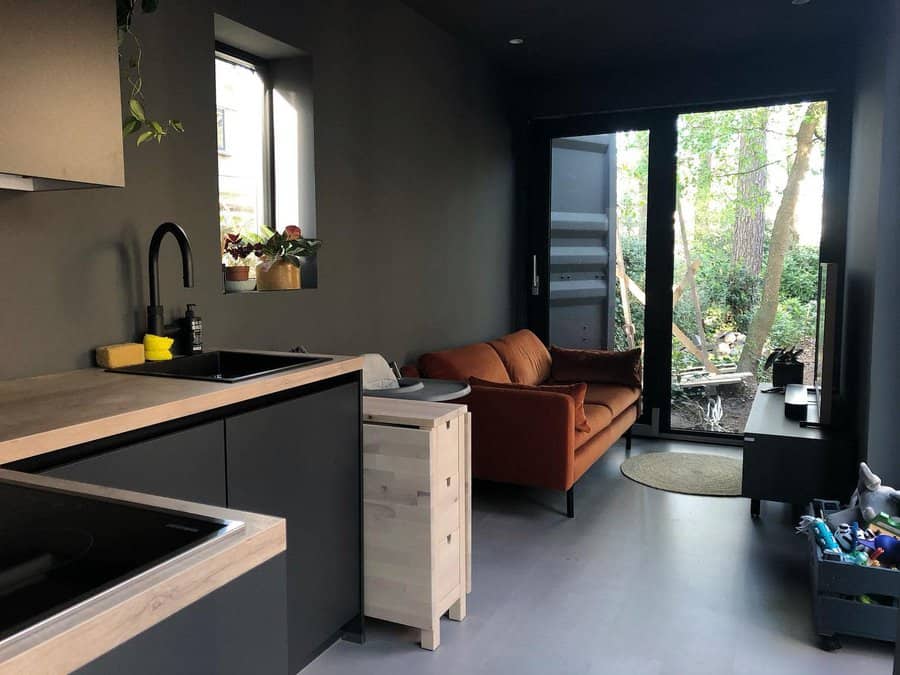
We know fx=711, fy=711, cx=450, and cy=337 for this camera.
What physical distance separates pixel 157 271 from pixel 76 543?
1.61 m

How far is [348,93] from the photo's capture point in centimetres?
337

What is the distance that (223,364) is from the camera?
2.45 meters

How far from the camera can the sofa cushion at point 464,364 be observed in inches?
150

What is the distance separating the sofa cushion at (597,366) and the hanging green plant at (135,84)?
325 cm

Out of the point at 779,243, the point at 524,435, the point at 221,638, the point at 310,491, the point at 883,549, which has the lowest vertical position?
the point at 883,549

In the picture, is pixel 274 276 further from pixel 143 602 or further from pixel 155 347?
pixel 143 602

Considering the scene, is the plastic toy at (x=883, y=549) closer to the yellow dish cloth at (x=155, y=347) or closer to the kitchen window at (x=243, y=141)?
the yellow dish cloth at (x=155, y=347)

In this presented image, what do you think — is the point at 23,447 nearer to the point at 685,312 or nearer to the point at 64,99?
the point at 64,99

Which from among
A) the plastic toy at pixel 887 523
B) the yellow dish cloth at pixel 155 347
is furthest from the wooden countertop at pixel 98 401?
the plastic toy at pixel 887 523

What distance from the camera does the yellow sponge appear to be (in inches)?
83.0

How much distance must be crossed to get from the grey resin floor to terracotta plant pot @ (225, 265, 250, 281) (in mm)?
1402

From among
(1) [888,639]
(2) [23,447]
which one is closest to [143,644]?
(2) [23,447]

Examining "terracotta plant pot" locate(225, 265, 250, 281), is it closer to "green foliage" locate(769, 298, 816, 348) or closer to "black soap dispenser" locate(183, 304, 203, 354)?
"black soap dispenser" locate(183, 304, 203, 354)

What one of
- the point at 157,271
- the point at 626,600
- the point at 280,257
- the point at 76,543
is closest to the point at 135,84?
the point at 157,271
